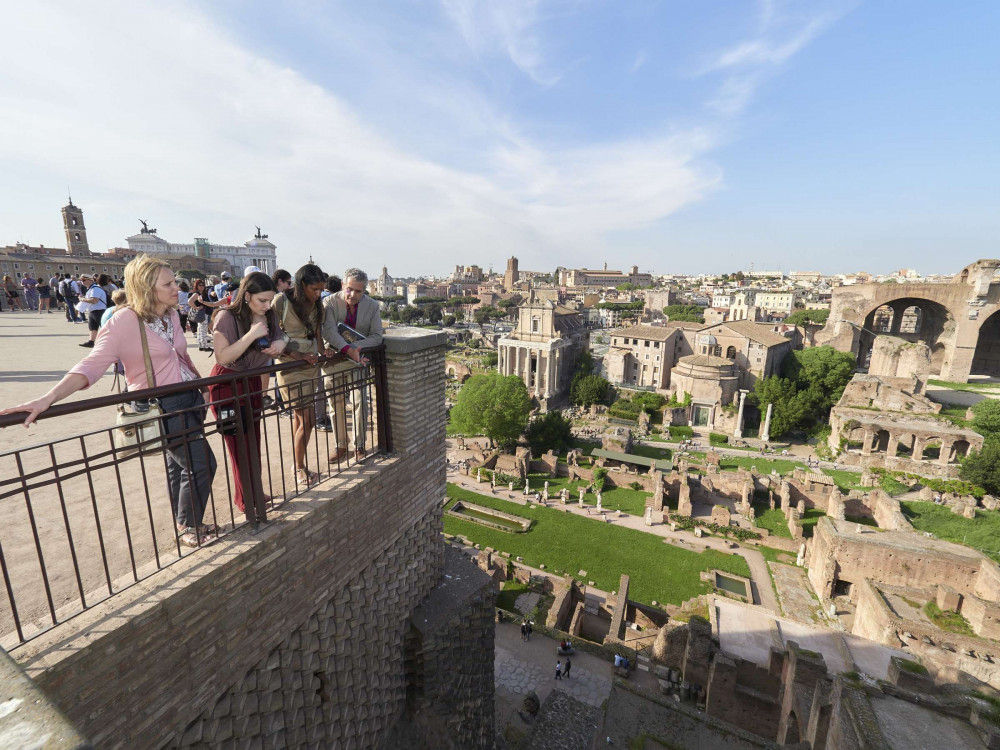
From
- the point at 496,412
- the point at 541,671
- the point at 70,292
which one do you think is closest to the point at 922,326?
the point at 496,412

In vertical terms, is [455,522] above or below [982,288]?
below

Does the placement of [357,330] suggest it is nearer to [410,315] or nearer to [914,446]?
[914,446]

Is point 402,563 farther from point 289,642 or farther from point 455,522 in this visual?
point 455,522

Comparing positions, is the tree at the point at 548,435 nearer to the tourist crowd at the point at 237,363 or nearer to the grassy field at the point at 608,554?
the grassy field at the point at 608,554

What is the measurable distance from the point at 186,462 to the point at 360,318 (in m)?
2.51

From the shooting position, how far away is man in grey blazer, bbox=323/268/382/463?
17.7 feet

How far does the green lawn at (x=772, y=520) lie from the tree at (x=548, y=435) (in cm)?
1392

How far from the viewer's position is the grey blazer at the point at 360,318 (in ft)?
17.6

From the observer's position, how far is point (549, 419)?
119ft

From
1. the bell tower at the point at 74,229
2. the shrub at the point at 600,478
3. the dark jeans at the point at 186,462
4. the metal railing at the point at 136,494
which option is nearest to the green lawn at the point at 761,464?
the shrub at the point at 600,478

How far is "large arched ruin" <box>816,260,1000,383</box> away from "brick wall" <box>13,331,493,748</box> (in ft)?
171

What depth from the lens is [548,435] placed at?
35688 millimetres

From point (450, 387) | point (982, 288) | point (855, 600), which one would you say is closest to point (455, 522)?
point (855, 600)

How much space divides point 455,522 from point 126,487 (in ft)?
70.1
